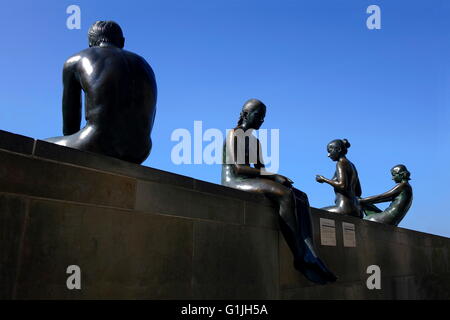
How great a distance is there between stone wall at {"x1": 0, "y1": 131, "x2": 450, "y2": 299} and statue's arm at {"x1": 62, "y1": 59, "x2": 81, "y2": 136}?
1065 mm

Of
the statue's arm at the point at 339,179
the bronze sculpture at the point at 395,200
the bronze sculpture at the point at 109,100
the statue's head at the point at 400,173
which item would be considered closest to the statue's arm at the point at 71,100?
the bronze sculpture at the point at 109,100

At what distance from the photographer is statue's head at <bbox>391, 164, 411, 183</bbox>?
10.6 m

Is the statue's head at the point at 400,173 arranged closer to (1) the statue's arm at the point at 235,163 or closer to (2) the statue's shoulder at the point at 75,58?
(1) the statue's arm at the point at 235,163

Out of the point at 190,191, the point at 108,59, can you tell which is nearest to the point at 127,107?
the point at 108,59

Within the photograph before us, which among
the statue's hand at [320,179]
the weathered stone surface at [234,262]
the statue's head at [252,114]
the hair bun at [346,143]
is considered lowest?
the weathered stone surface at [234,262]

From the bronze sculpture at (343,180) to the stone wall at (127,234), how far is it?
292 cm

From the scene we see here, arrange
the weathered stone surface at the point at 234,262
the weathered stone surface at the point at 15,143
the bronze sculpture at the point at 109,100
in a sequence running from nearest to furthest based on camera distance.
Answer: the weathered stone surface at the point at 15,143
the bronze sculpture at the point at 109,100
the weathered stone surface at the point at 234,262

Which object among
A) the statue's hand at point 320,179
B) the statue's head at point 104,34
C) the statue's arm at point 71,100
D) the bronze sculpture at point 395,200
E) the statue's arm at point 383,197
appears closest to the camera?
the statue's arm at point 71,100

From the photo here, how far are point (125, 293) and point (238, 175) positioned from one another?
2.56 m

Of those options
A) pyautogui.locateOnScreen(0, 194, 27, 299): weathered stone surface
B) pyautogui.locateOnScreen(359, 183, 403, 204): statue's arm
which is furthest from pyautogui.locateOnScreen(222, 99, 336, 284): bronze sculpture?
pyautogui.locateOnScreen(359, 183, 403, 204): statue's arm

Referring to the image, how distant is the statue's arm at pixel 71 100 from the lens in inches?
166

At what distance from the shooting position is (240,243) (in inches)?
182

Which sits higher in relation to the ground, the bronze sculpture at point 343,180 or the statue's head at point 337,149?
the statue's head at point 337,149
